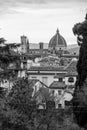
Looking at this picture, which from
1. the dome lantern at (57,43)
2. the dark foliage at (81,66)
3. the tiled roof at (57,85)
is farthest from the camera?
the dome lantern at (57,43)

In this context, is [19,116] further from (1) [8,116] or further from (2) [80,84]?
(2) [80,84]

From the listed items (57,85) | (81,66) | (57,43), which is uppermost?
(57,43)

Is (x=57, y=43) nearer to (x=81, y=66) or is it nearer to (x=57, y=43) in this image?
(x=57, y=43)

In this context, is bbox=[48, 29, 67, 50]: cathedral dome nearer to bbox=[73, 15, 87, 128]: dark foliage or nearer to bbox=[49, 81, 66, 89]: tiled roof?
bbox=[49, 81, 66, 89]: tiled roof

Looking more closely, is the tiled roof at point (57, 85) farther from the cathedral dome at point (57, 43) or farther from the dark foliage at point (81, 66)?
the cathedral dome at point (57, 43)

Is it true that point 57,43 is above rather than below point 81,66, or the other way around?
above

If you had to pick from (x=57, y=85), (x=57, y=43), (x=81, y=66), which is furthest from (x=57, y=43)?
(x=81, y=66)

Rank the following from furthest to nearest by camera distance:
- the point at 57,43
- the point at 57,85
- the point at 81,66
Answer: the point at 57,43, the point at 57,85, the point at 81,66

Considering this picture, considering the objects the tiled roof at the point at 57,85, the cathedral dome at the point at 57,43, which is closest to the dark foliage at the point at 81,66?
the tiled roof at the point at 57,85

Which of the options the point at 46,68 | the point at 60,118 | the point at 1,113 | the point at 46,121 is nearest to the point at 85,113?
the point at 60,118

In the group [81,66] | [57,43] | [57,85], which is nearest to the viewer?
[81,66]

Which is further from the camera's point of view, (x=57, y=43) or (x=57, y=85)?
(x=57, y=43)

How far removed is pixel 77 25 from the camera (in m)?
24.5

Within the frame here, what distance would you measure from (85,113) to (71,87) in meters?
11.5
